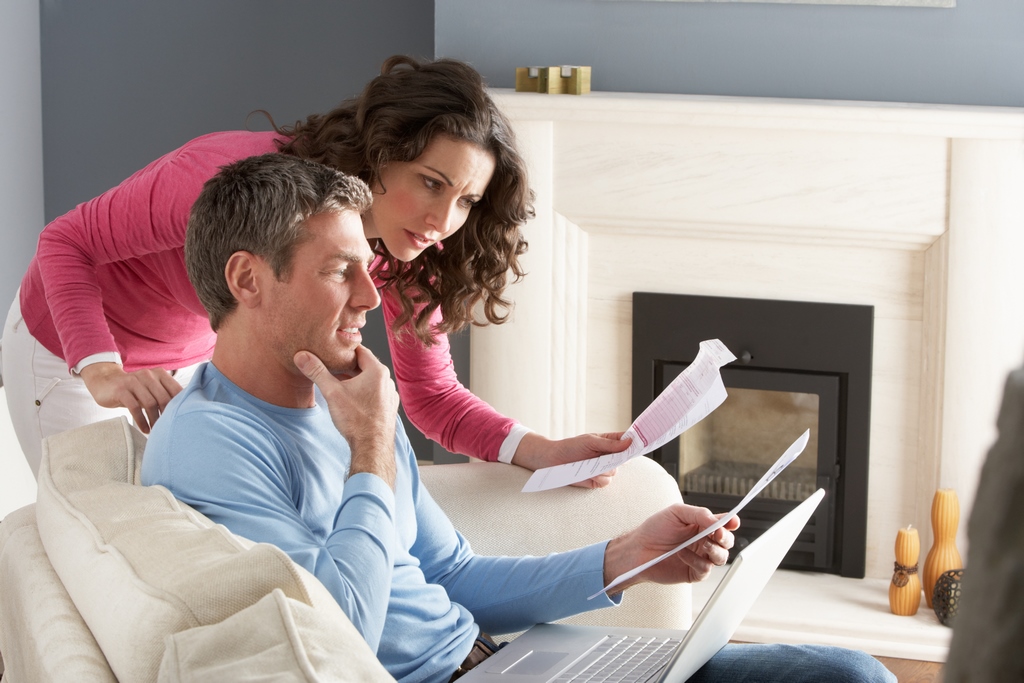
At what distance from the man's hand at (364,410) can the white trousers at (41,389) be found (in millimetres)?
662

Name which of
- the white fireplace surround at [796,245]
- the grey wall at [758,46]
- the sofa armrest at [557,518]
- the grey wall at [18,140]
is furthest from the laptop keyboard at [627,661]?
the grey wall at [18,140]

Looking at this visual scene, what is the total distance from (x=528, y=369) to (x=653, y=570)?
1.54 metres

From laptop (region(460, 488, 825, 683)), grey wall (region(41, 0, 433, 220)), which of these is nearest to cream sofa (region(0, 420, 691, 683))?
laptop (region(460, 488, 825, 683))

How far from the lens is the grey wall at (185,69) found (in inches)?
131

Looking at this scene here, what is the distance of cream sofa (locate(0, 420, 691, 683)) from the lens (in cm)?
82

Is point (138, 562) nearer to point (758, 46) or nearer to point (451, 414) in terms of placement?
point (451, 414)

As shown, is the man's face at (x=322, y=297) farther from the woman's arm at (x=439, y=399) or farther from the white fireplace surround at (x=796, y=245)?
the white fireplace surround at (x=796, y=245)

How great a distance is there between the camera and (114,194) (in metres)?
1.71

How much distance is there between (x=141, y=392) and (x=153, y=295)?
409 mm

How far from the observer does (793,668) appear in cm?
132

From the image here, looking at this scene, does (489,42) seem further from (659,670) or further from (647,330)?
(659,670)

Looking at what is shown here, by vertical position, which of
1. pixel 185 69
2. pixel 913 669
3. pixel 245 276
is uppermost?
pixel 185 69

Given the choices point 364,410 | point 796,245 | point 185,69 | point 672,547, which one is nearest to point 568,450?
point 672,547

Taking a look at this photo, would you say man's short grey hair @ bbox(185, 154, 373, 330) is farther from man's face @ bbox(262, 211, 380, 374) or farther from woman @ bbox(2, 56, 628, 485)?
woman @ bbox(2, 56, 628, 485)
